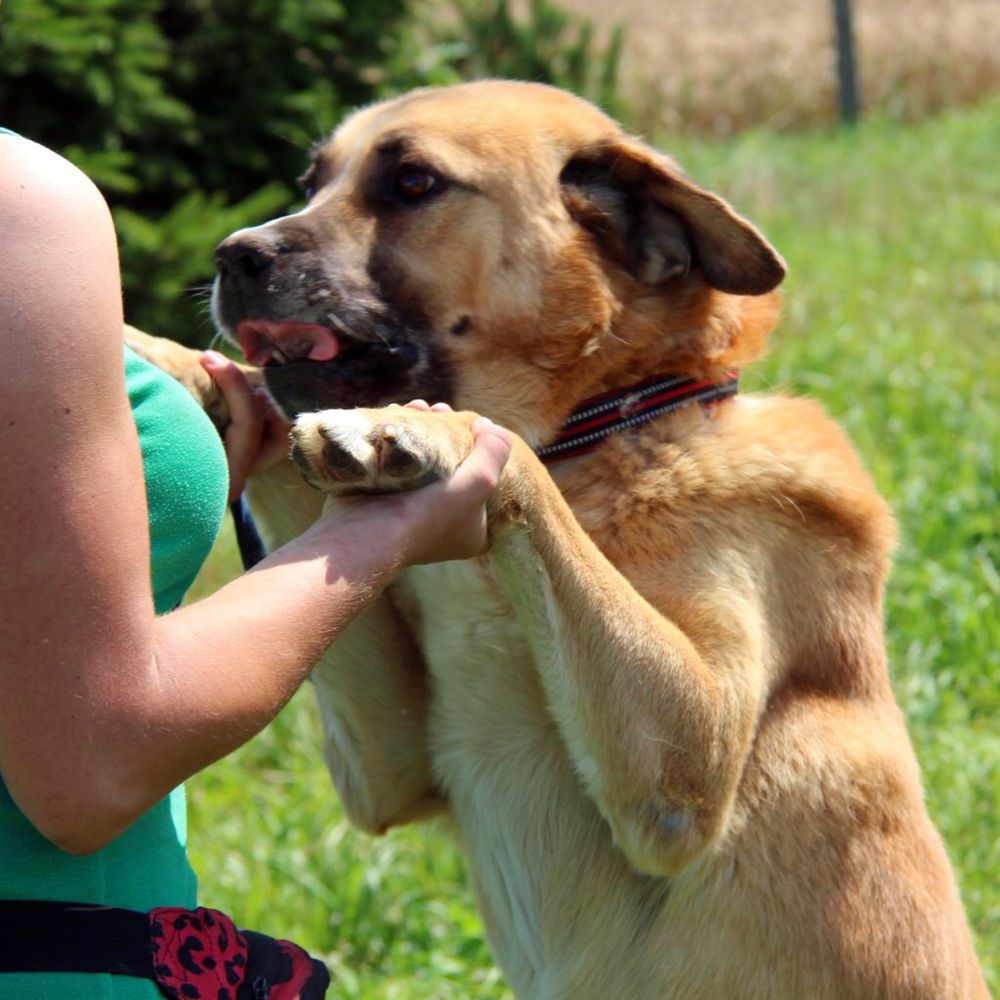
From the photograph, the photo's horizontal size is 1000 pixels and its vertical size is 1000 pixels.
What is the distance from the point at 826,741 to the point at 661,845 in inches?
16.7

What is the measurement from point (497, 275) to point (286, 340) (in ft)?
1.39

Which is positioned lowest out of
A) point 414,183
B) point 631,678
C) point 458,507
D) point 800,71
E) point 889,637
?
point 800,71

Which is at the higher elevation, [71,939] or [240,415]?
[71,939]

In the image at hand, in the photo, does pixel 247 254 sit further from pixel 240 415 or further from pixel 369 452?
pixel 369 452

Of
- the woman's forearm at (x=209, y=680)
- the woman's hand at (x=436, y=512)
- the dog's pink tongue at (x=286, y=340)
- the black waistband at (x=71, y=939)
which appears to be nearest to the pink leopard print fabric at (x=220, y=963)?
the black waistband at (x=71, y=939)

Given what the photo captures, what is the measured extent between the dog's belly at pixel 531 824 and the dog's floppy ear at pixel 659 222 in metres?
0.69

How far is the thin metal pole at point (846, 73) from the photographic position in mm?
15000

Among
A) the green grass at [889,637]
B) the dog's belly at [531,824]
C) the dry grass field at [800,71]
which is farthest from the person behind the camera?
the dry grass field at [800,71]

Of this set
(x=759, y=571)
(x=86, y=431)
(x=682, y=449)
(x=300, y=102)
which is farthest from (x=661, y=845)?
(x=300, y=102)

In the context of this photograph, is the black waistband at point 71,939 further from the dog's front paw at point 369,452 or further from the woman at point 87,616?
the dog's front paw at point 369,452

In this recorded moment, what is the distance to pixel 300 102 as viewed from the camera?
6918 mm

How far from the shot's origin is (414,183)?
2.83 meters

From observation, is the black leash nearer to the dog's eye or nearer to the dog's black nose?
the dog's black nose

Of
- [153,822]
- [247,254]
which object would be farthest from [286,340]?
[153,822]
